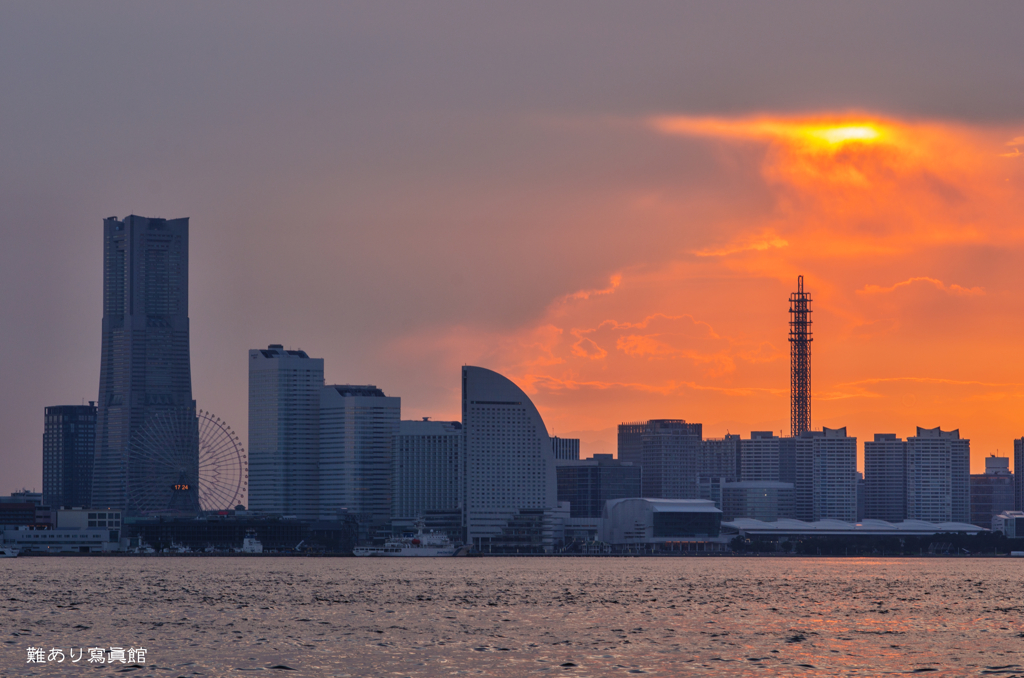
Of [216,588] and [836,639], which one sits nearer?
[836,639]

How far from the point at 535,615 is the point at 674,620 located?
1287 centimetres

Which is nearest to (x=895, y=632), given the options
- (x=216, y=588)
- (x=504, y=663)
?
(x=504, y=663)

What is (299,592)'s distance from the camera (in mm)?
185000

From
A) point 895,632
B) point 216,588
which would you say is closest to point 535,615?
point 895,632

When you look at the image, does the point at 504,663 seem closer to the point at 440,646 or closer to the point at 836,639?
the point at 440,646

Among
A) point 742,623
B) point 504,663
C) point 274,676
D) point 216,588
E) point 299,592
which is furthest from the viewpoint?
point 216,588

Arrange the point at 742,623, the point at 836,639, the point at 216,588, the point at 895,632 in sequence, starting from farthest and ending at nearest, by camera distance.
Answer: the point at 216,588, the point at 742,623, the point at 895,632, the point at 836,639

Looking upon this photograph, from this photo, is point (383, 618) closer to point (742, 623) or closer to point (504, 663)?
point (742, 623)

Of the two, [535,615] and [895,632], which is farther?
[535,615]

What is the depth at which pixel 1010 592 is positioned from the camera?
650 feet

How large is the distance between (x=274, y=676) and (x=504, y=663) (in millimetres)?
14063

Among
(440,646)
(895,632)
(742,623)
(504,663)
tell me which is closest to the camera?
(504,663)

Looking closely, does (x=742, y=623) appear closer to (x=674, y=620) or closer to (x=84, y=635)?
(x=674, y=620)

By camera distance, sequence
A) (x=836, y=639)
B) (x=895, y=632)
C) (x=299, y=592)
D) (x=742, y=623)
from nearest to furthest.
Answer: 1. (x=836, y=639)
2. (x=895, y=632)
3. (x=742, y=623)
4. (x=299, y=592)
